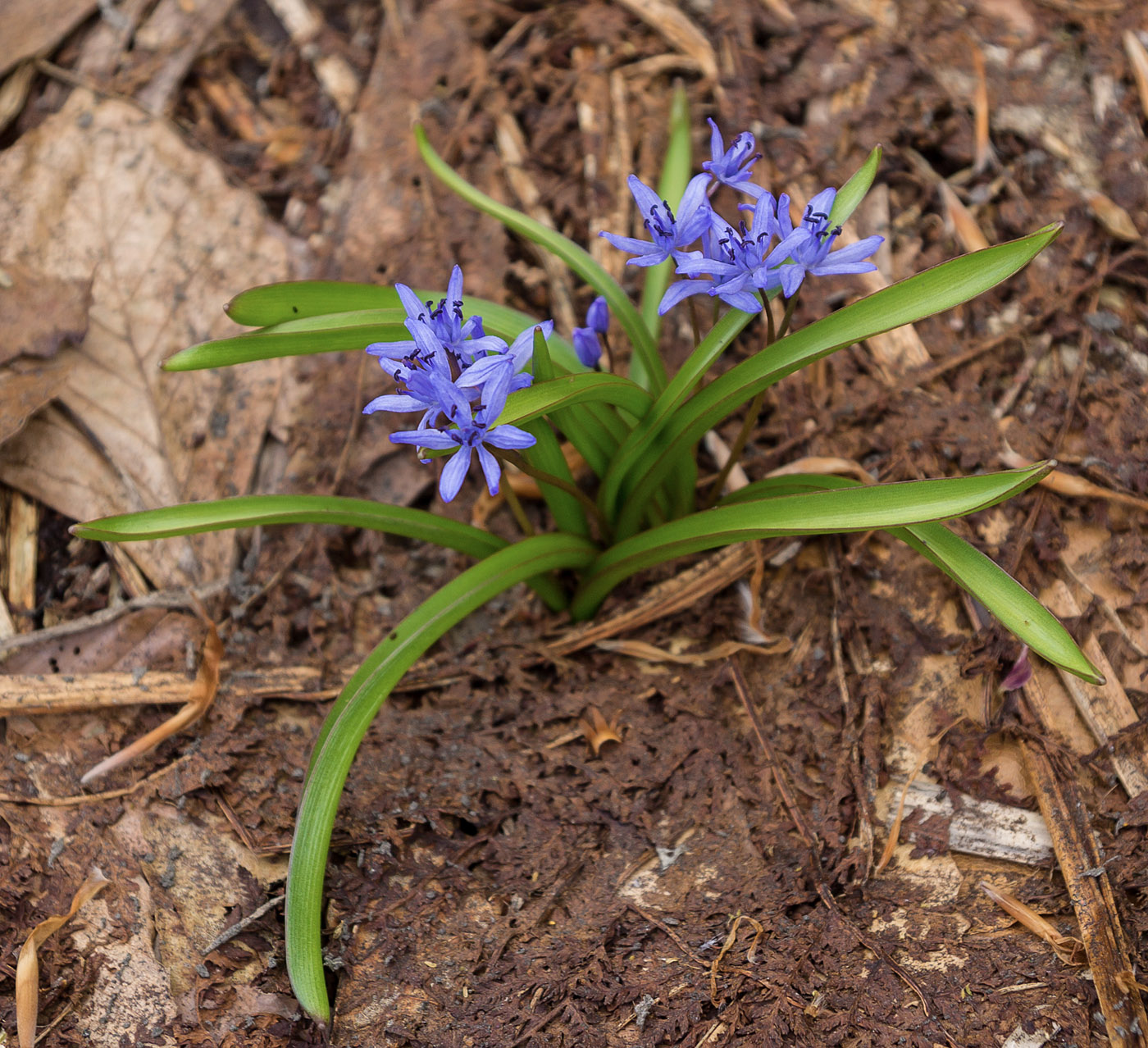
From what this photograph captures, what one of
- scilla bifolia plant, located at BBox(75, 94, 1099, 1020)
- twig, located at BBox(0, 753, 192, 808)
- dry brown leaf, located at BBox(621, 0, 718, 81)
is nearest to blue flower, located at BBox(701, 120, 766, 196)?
scilla bifolia plant, located at BBox(75, 94, 1099, 1020)

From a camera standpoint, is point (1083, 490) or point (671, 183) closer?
point (1083, 490)

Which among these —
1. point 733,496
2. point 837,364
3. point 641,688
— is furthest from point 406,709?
point 837,364

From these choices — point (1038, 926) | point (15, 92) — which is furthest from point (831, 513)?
point (15, 92)

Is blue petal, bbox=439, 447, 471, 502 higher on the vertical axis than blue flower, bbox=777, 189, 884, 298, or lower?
higher

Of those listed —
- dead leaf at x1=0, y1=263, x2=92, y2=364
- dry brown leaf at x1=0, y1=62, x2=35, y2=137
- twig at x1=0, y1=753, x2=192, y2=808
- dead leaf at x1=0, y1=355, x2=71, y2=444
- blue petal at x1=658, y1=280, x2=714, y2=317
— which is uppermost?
dry brown leaf at x1=0, y1=62, x2=35, y2=137

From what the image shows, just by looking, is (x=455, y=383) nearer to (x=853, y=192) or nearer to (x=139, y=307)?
(x=853, y=192)

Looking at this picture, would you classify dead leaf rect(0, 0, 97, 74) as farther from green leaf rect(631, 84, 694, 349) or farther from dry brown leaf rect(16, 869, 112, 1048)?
dry brown leaf rect(16, 869, 112, 1048)

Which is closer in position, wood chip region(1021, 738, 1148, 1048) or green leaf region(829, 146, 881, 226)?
wood chip region(1021, 738, 1148, 1048)
